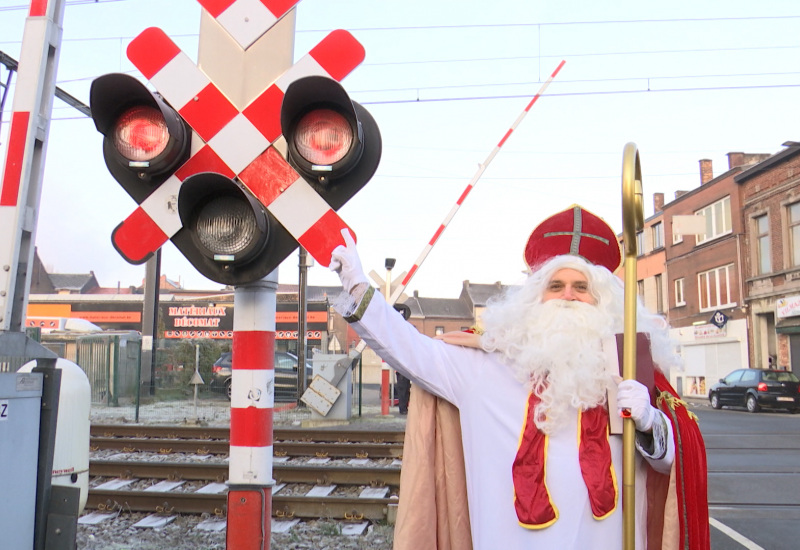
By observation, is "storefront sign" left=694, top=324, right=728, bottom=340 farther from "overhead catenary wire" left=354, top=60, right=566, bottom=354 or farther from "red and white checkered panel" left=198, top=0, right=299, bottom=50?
"red and white checkered panel" left=198, top=0, right=299, bottom=50

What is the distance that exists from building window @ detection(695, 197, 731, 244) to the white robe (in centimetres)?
3263

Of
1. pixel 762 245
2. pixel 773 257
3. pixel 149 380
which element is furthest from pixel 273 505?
pixel 762 245

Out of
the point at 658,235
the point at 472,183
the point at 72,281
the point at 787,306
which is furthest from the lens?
the point at 72,281

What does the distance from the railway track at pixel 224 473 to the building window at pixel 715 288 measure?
26.4m

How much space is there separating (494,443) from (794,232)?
28737 mm

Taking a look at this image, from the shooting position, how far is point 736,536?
19.1 feet

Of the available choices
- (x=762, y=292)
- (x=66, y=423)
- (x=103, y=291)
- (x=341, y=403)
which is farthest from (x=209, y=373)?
(x=103, y=291)

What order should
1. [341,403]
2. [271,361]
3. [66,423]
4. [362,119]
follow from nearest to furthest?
[362,119] < [66,423] < [271,361] < [341,403]

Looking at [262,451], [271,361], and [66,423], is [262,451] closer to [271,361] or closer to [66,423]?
[271,361]

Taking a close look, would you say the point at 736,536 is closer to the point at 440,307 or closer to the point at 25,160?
the point at 25,160

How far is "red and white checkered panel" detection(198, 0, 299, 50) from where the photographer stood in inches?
108

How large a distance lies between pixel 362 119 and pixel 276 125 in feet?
1.07

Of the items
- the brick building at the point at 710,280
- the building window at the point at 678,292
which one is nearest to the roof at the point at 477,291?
the building window at the point at 678,292

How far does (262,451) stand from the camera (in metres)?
2.82
